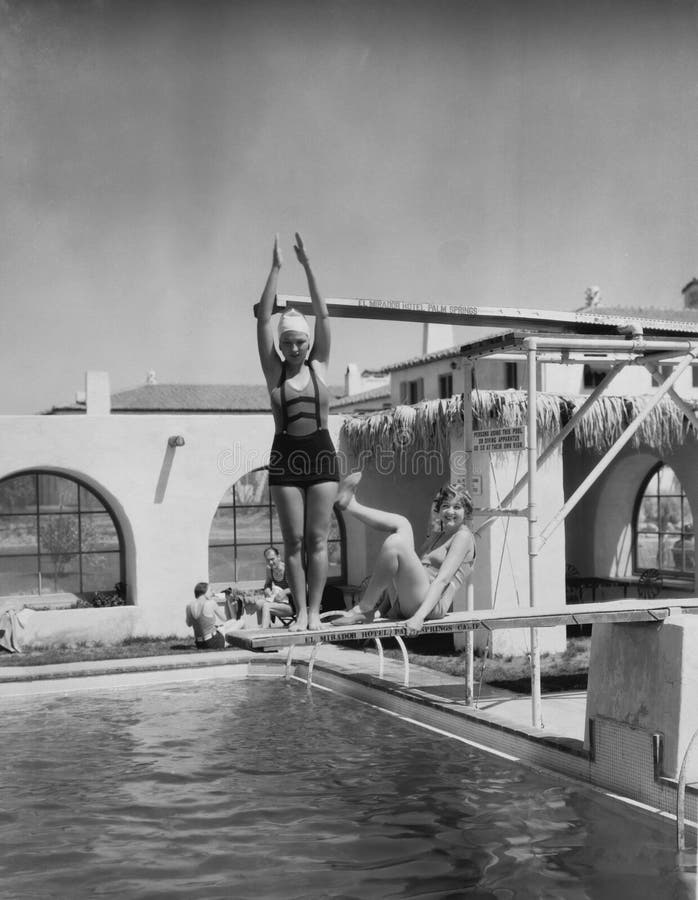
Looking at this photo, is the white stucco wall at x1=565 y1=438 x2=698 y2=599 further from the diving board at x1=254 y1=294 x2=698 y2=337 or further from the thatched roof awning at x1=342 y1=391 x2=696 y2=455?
the diving board at x1=254 y1=294 x2=698 y2=337

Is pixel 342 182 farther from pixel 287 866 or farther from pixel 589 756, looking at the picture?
pixel 287 866

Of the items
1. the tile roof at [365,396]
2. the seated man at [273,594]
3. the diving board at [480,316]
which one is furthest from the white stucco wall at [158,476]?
the tile roof at [365,396]

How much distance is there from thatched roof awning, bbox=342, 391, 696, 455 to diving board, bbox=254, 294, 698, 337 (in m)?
3.33

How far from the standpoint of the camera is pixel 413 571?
272 inches

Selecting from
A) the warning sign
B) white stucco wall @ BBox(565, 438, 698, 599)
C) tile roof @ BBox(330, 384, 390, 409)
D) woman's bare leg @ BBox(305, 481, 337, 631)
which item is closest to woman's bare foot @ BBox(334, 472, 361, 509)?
woman's bare leg @ BBox(305, 481, 337, 631)

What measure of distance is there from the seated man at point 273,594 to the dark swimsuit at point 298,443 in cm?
833

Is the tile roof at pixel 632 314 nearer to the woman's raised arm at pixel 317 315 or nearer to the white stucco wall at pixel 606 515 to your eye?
the white stucco wall at pixel 606 515

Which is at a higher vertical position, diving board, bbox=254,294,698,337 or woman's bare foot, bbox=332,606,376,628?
diving board, bbox=254,294,698,337

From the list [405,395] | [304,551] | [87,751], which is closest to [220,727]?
[87,751]

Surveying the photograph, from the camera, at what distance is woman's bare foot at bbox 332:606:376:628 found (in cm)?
667

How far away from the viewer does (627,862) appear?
609 centimetres

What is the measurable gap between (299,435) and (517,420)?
7979 millimetres

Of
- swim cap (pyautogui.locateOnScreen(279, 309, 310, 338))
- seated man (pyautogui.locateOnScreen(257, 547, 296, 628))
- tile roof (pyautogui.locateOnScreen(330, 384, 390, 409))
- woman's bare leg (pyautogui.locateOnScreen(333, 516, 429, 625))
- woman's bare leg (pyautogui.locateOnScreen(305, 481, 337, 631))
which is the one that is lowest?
seated man (pyautogui.locateOnScreen(257, 547, 296, 628))

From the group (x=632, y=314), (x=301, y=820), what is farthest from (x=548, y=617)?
(x=632, y=314)
